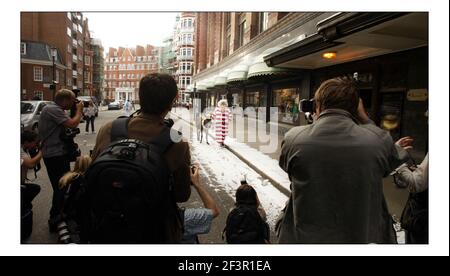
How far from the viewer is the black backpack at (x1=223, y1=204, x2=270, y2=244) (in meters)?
2.54

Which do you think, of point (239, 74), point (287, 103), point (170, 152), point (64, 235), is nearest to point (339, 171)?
point (170, 152)

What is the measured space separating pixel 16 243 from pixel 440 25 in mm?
2751

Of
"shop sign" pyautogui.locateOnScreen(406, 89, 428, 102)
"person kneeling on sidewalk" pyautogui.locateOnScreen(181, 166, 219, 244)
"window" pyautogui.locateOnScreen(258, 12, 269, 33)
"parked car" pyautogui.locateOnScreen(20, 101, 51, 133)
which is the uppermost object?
"window" pyautogui.locateOnScreen(258, 12, 269, 33)

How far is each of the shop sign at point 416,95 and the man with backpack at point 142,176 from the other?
268 inches

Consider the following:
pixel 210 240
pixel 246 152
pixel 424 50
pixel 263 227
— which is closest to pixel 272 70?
pixel 246 152

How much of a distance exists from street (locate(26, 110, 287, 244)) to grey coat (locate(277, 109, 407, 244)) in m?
1.30

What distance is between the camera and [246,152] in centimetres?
1019

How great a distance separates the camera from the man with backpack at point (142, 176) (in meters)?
1.53

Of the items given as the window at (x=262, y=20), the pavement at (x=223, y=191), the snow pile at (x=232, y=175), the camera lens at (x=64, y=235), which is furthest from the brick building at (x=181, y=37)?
the window at (x=262, y=20)

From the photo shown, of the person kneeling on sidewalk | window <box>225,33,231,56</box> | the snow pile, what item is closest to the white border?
the person kneeling on sidewalk

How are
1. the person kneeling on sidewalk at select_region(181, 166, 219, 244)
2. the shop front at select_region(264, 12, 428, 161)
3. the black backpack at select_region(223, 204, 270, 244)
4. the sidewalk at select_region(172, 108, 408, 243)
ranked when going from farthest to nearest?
the shop front at select_region(264, 12, 428, 161) < the sidewalk at select_region(172, 108, 408, 243) < the black backpack at select_region(223, 204, 270, 244) < the person kneeling on sidewalk at select_region(181, 166, 219, 244)

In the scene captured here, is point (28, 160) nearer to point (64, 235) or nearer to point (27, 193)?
point (27, 193)

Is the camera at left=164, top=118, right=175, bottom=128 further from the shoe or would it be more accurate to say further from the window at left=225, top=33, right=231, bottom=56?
the window at left=225, top=33, right=231, bottom=56
